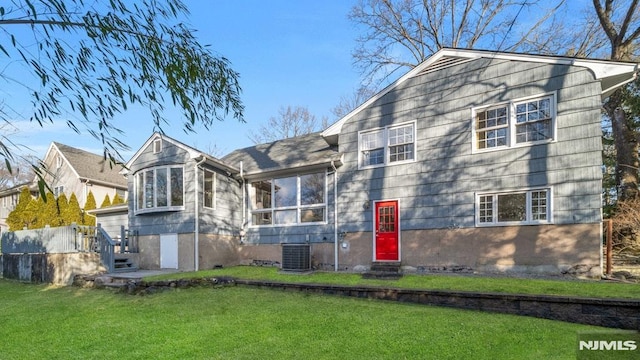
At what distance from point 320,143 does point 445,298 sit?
8.41 metres

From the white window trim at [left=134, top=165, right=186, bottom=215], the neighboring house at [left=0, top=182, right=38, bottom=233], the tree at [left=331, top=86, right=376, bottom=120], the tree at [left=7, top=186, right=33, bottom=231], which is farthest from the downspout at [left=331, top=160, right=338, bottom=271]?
the neighboring house at [left=0, top=182, right=38, bottom=233]

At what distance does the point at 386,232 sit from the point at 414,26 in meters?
15.8

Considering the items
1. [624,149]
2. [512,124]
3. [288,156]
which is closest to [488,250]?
[512,124]

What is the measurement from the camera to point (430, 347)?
4.28m

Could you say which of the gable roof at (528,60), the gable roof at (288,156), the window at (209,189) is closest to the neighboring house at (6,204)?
the gable roof at (288,156)

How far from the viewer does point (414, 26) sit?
2108 cm

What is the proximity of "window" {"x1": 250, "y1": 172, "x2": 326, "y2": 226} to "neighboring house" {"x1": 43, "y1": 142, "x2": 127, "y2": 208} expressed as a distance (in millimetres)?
13542

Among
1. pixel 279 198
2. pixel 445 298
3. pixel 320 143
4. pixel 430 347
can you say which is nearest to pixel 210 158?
pixel 279 198

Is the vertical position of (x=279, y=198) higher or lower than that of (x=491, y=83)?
lower

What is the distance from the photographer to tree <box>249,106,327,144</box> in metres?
28.0

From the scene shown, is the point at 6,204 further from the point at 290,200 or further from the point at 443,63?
the point at 443,63

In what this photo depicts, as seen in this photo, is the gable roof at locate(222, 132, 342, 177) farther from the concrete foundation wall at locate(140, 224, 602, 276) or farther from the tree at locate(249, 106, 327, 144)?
the tree at locate(249, 106, 327, 144)

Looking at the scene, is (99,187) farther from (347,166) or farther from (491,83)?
(491,83)

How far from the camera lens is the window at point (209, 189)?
1248 centimetres
